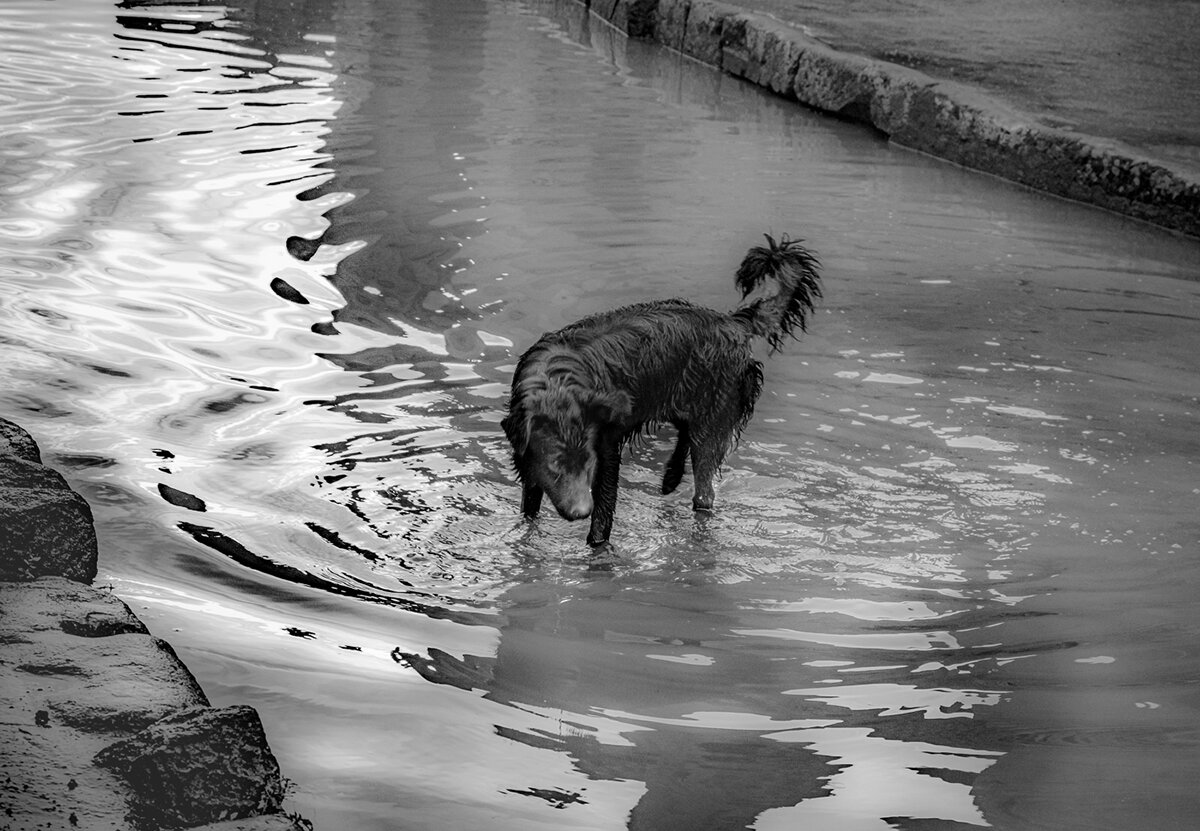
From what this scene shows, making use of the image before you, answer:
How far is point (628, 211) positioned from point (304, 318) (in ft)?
9.78

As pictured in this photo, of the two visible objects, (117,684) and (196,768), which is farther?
(117,684)

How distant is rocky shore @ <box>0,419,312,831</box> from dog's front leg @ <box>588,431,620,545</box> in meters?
1.94

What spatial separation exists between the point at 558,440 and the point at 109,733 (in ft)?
6.79

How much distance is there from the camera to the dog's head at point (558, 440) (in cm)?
496

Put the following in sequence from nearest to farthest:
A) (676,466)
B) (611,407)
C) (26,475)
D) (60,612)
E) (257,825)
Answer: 1. (257,825)
2. (60,612)
3. (26,475)
4. (611,407)
5. (676,466)

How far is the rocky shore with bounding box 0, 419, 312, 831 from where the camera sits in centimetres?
309

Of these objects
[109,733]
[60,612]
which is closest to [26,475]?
[60,612]

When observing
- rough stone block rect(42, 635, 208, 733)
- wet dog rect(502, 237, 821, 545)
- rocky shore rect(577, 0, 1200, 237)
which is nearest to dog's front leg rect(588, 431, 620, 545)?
wet dog rect(502, 237, 821, 545)

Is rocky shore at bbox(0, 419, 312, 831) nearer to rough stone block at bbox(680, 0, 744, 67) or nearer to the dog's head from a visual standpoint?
the dog's head

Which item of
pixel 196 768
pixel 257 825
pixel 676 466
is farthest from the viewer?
pixel 676 466

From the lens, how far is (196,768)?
327cm

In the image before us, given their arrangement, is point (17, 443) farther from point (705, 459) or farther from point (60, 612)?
point (705, 459)

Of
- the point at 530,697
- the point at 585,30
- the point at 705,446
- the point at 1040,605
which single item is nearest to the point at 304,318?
the point at 705,446

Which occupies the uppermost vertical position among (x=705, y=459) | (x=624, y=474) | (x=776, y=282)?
(x=776, y=282)
